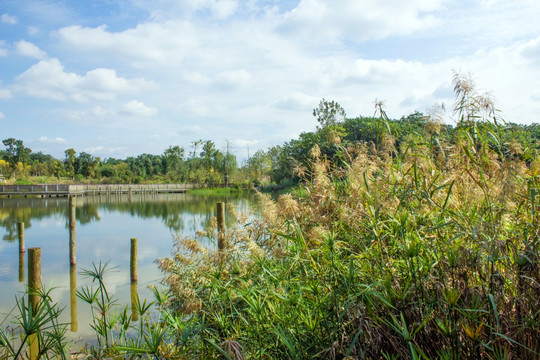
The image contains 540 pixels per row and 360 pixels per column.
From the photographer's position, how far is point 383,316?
239 cm

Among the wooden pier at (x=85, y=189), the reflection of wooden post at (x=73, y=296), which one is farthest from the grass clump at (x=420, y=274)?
the wooden pier at (x=85, y=189)

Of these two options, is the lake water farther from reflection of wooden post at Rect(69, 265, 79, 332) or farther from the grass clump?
the grass clump

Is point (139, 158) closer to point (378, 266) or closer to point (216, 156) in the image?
point (216, 156)

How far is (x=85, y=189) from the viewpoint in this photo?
43438 millimetres

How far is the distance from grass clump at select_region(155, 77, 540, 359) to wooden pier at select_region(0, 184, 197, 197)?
3794 cm

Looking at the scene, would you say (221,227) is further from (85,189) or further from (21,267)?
(85,189)

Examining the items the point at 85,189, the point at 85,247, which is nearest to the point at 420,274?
the point at 85,247

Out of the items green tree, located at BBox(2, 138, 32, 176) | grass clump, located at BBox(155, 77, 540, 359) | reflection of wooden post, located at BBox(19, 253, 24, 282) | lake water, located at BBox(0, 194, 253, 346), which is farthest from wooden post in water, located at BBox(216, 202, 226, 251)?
green tree, located at BBox(2, 138, 32, 176)

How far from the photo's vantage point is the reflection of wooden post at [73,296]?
694 cm

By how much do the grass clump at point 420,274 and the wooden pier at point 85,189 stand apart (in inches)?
1494

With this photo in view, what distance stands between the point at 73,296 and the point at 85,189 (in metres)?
38.5

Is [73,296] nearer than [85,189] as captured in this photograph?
Yes

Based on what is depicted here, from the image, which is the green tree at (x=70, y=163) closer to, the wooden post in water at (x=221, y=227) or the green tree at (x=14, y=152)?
the green tree at (x=14, y=152)

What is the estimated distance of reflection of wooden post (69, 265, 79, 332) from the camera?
22.8ft
